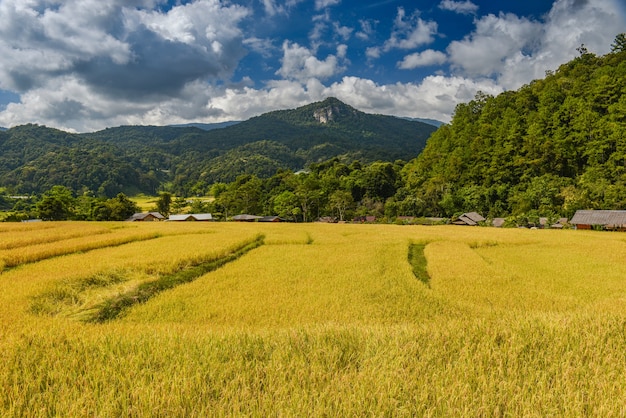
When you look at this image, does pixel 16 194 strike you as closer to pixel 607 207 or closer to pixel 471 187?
pixel 471 187

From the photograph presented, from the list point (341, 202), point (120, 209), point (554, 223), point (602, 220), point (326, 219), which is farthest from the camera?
point (326, 219)

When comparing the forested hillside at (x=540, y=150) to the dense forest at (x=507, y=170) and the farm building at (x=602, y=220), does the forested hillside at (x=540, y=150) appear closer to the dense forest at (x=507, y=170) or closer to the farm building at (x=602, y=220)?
the dense forest at (x=507, y=170)

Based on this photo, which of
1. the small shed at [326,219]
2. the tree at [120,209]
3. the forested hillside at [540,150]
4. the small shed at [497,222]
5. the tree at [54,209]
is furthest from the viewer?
the small shed at [326,219]

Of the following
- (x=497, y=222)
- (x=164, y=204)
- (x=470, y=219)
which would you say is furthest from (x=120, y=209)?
(x=497, y=222)

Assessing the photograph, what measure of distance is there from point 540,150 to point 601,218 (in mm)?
28614

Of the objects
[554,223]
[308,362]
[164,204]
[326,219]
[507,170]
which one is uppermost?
[507,170]

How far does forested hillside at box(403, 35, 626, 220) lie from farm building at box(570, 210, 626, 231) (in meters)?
10.5

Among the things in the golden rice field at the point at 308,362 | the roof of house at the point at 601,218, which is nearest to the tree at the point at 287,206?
the roof of house at the point at 601,218

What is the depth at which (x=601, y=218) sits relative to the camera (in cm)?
3744

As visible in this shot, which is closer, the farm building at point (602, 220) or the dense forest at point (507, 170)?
the farm building at point (602, 220)

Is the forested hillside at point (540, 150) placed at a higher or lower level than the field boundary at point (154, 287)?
higher

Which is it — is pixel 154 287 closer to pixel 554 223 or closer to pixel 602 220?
pixel 602 220

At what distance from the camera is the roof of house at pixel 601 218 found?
35969mm

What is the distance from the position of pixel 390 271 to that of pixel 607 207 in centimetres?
5013
